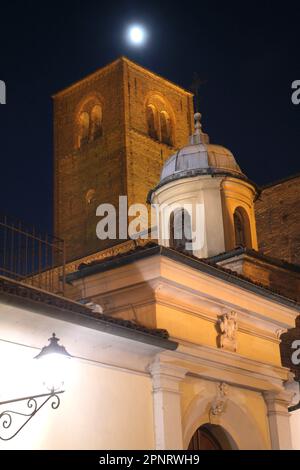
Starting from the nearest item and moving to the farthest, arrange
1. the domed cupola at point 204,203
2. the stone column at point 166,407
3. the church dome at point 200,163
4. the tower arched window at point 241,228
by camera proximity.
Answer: the stone column at point 166,407 → the domed cupola at point 204,203 → the church dome at point 200,163 → the tower arched window at point 241,228

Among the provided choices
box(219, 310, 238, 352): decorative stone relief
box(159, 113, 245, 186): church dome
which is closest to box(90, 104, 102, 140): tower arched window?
box(159, 113, 245, 186): church dome

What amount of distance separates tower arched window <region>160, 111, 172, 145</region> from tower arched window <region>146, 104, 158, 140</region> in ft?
1.94

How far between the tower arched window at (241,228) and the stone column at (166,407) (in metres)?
8.40

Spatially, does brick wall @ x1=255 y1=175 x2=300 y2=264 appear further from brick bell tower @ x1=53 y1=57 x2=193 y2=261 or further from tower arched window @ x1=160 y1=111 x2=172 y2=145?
tower arched window @ x1=160 y1=111 x2=172 y2=145

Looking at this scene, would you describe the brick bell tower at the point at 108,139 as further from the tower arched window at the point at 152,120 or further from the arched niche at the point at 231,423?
the arched niche at the point at 231,423

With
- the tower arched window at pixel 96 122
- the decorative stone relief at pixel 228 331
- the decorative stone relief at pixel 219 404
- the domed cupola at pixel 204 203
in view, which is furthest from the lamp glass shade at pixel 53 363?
the tower arched window at pixel 96 122

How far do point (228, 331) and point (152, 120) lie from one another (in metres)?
37.6

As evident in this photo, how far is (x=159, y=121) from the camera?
163 feet

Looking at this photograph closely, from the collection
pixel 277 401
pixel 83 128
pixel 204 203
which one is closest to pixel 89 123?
pixel 83 128

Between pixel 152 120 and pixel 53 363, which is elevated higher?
pixel 152 120

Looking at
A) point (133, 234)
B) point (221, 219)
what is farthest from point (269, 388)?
point (133, 234)

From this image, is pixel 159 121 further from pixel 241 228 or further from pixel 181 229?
pixel 181 229

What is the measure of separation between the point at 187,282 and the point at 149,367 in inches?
55.1

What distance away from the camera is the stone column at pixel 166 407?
10969 mm
